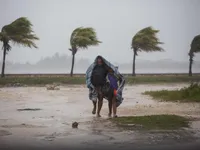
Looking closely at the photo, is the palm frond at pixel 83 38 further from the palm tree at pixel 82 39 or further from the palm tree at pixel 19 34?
the palm tree at pixel 19 34

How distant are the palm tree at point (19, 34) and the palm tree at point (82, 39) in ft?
14.2

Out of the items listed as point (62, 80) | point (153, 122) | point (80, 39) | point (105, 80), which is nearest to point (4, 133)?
point (153, 122)

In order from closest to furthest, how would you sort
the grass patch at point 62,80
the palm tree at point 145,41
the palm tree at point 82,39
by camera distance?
the grass patch at point 62,80
the palm tree at point 82,39
the palm tree at point 145,41

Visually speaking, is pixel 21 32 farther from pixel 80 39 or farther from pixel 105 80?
pixel 105 80

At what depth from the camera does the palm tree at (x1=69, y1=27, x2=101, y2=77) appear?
1297 inches

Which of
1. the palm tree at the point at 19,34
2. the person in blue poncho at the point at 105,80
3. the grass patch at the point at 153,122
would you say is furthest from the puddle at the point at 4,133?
the palm tree at the point at 19,34

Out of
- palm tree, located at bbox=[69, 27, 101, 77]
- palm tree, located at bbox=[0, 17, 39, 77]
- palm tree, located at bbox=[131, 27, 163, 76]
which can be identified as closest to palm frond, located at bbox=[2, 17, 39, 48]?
palm tree, located at bbox=[0, 17, 39, 77]

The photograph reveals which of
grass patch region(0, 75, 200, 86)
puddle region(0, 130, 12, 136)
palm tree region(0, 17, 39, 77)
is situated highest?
palm tree region(0, 17, 39, 77)

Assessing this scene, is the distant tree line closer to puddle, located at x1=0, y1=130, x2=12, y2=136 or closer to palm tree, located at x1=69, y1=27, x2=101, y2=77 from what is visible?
palm tree, located at x1=69, y1=27, x2=101, y2=77

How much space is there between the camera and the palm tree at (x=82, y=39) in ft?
108

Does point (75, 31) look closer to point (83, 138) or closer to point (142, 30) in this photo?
point (142, 30)

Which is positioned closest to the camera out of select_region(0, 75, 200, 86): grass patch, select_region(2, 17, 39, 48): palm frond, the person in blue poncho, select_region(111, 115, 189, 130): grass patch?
select_region(111, 115, 189, 130): grass patch

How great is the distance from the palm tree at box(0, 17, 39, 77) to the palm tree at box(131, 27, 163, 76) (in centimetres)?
998

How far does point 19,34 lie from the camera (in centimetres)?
2927
